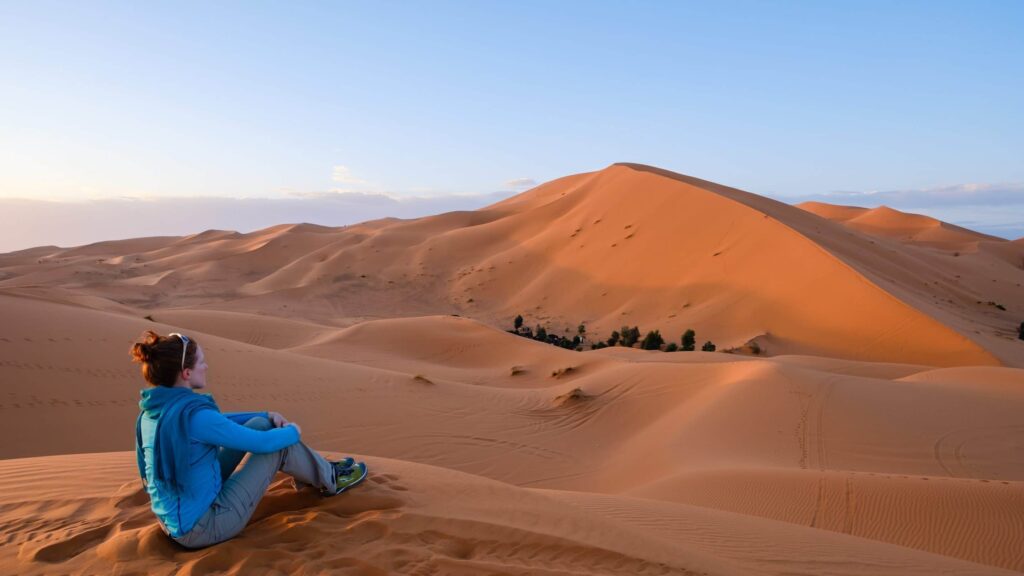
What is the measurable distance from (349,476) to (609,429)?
7265 millimetres

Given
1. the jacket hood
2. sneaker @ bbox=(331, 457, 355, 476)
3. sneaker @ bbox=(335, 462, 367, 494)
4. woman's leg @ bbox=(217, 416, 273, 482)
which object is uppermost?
Result: the jacket hood

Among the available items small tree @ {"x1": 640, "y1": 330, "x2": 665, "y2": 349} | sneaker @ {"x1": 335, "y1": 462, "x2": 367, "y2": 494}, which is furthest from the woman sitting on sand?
small tree @ {"x1": 640, "y1": 330, "x2": 665, "y2": 349}

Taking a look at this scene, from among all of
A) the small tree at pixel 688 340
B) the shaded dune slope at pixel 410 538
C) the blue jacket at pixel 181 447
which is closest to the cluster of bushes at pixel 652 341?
the small tree at pixel 688 340

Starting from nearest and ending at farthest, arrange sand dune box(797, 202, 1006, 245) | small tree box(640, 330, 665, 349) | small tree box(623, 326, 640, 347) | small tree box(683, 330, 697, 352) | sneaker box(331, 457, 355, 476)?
sneaker box(331, 457, 355, 476) → small tree box(683, 330, 697, 352) → small tree box(640, 330, 665, 349) → small tree box(623, 326, 640, 347) → sand dune box(797, 202, 1006, 245)

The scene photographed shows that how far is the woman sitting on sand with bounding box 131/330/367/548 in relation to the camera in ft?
9.95

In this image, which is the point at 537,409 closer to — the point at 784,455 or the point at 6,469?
the point at 784,455

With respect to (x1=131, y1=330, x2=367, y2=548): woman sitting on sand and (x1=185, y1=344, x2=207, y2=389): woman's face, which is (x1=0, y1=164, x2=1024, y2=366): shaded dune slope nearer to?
(x1=131, y1=330, x2=367, y2=548): woman sitting on sand

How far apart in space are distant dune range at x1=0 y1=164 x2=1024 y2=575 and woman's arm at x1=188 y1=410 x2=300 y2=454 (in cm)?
47

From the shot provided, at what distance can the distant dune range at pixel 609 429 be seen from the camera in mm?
3494

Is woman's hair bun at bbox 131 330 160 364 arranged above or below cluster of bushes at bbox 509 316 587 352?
above

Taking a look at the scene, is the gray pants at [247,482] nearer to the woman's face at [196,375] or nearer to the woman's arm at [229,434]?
the woman's arm at [229,434]

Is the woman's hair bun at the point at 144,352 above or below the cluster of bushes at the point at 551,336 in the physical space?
above

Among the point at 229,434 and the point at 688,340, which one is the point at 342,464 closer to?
the point at 229,434

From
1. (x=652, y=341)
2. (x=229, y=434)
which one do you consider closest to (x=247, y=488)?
(x=229, y=434)
